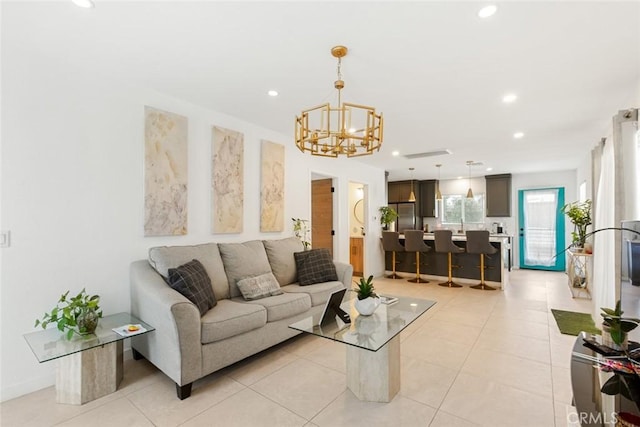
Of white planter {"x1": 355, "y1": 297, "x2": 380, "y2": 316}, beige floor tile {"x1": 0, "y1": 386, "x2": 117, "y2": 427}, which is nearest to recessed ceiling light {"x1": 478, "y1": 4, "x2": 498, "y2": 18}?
white planter {"x1": 355, "y1": 297, "x2": 380, "y2": 316}

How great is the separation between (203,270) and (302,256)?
1363mm

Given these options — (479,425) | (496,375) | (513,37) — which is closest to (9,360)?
(479,425)

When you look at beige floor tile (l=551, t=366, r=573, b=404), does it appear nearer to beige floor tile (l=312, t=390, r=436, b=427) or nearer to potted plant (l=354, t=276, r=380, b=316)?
beige floor tile (l=312, t=390, r=436, b=427)

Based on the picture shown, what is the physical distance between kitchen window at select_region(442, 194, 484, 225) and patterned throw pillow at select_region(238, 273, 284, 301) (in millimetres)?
7090

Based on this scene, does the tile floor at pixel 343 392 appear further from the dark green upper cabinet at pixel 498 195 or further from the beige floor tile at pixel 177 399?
the dark green upper cabinet at pixel 498 195

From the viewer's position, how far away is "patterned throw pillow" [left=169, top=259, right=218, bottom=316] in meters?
2.45

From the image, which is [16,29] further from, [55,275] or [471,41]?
[471,41]

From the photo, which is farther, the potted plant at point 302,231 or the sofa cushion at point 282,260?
the potted plant at point 302,231

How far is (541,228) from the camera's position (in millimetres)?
7684

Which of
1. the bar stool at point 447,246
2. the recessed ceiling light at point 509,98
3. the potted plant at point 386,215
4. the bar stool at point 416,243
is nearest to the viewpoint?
the recessed ceiling light at point 509,98

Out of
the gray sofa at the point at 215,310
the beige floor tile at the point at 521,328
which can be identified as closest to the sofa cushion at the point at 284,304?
the gray sofa at the point at 215,310

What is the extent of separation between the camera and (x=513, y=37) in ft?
6.78

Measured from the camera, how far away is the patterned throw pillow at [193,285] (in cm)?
245

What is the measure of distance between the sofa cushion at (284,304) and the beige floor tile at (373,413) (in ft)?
3.09
